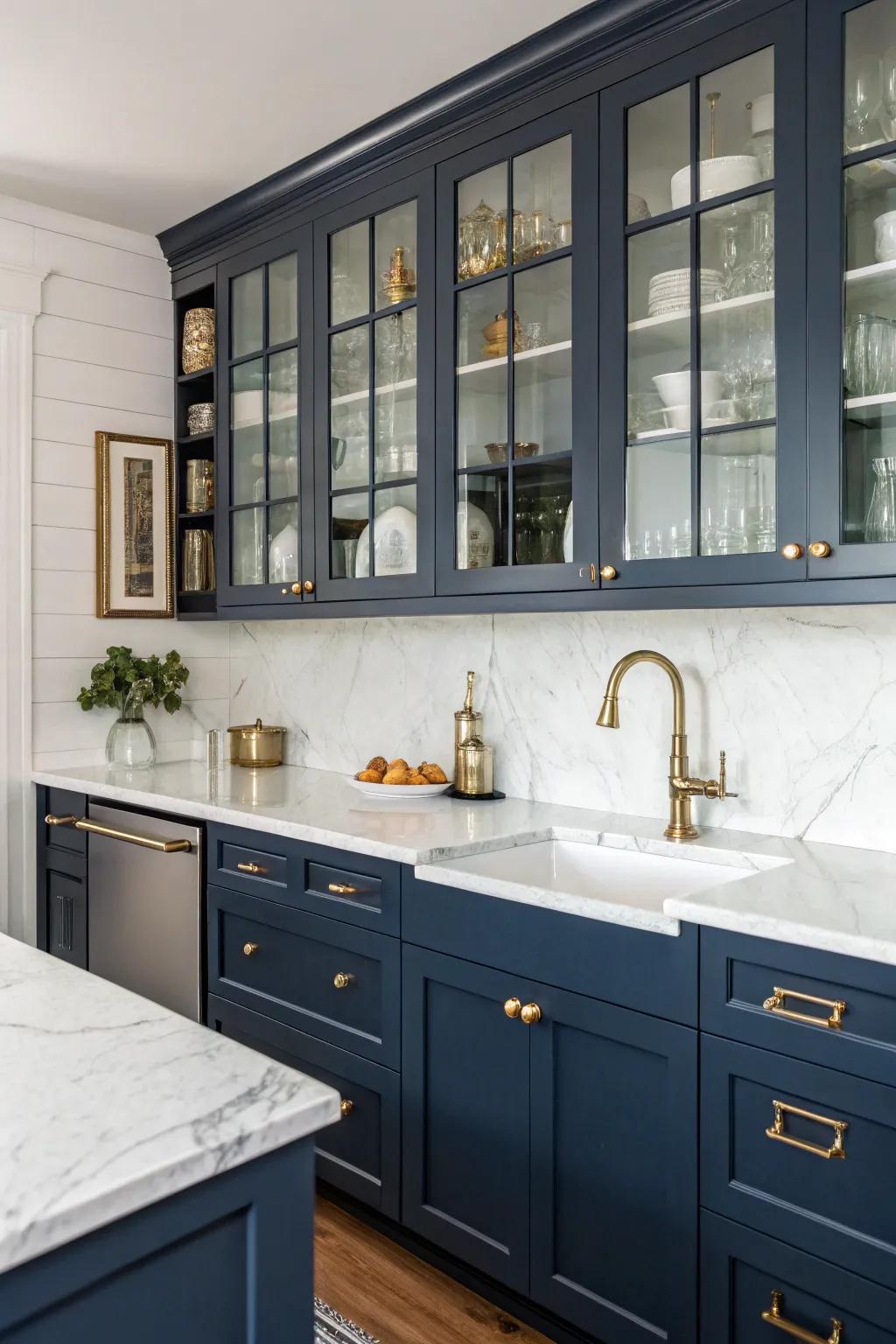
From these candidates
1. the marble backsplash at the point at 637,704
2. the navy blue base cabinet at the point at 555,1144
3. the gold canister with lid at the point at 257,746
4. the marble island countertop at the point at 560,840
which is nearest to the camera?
the marble island countertop at the point at 560,840

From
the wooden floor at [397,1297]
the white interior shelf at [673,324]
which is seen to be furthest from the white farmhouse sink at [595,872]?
the white interior shelf at [673,324]

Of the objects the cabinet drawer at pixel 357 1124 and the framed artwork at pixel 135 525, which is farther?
the framed artwork at pixel 135 525

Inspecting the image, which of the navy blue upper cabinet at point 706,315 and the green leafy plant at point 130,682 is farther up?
the navy blue upper cabinet at point 706,315

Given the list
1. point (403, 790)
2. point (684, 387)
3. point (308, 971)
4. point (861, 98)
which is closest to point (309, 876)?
point (308, 971)

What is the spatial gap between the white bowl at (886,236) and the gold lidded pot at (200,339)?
7.23 ft

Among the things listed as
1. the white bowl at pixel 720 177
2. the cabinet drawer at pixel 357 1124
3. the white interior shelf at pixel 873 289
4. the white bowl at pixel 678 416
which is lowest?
the cabinet drawer at pixel 357 1124

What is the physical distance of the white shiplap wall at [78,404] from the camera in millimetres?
3291

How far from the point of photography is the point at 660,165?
2.02 metres

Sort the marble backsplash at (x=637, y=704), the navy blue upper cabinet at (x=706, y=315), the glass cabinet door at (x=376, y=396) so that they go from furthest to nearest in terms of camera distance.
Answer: the glass cabinet door at (x=376, y=396) → the marble backsplash at (x=637, y=704) → the navy blue upper cabinet at (x=706, y=315)

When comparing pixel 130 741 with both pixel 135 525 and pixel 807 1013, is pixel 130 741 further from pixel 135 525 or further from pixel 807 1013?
pixel 807 1013

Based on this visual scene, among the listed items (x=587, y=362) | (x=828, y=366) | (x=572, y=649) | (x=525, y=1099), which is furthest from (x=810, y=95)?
(x=525, y=1099)

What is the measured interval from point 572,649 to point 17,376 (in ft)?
6.27

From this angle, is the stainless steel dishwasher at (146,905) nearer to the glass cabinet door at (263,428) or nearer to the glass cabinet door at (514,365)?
the glass cabinet door at (263,428)

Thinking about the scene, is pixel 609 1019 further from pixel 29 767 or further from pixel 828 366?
pixel 29 767
